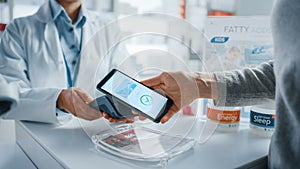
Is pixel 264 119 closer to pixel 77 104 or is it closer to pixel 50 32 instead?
pixel 77 104

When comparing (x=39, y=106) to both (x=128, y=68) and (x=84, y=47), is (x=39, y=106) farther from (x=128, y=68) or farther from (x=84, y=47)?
(x=84, y=47)

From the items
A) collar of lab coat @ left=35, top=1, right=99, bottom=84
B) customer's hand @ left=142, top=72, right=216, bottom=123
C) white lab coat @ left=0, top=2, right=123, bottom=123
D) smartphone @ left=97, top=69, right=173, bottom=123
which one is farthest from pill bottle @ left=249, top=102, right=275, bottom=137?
collar of lab coat @ left=35, top=1, right=99, bottom=84

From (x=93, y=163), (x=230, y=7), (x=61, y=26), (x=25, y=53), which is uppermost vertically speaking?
(x=230, y=7)

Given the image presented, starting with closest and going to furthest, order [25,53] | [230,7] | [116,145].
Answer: [116,145]
[25,53]
[230,7]

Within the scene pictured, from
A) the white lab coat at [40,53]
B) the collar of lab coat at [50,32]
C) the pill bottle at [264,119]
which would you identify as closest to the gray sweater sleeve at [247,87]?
the pill bottle at [264,119]

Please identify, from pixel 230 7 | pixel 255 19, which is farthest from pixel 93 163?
pixel 230 7

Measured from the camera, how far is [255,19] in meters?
0.68

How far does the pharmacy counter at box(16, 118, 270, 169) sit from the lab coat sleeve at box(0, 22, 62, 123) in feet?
0.09

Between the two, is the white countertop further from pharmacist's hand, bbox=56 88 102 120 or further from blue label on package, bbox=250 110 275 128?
blue label on package, bbox=250 110 275 128

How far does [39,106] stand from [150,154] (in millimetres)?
334

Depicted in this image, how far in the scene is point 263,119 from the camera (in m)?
0.59

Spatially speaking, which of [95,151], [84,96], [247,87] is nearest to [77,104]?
[84,96]

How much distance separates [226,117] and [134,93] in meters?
0.24

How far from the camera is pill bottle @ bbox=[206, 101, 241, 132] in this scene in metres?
0.61
